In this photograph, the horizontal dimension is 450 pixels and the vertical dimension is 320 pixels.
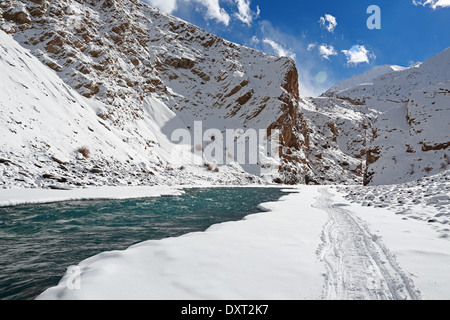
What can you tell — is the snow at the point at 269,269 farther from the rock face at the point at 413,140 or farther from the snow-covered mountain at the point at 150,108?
the rock face at the point at 413,140

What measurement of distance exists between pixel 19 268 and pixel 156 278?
312 centimetres

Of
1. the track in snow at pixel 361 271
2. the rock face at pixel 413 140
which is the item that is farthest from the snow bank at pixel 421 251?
the rock face at pixel 413 140

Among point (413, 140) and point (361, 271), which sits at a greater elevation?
point (413, 140)

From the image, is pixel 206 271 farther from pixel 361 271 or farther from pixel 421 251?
pixel 421 251

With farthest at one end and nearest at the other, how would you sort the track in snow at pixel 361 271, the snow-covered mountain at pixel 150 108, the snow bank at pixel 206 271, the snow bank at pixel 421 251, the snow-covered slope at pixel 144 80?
the snow-covered slope at pixel 144 80
the snow-covered mountain at pixel 150 108
the snow bank at pixel 421 251
the track in snow at pixel 361 271
the snow bank at pixel 206 271

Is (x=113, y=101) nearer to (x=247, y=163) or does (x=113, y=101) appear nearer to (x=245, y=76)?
(x=247, y=163)

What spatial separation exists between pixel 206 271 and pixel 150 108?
48.0 m

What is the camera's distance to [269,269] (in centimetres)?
346

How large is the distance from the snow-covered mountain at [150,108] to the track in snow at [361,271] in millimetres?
16048

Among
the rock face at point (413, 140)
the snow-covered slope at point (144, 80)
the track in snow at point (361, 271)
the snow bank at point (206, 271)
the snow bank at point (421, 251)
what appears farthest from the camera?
the rock face at point (413, 140)

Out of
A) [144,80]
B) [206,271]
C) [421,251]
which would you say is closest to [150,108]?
[144,80]

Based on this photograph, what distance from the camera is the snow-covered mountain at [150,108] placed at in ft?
61.6

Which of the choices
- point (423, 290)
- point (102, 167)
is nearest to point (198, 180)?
point (102, 167)

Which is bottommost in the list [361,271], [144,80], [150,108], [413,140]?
[361,271]
